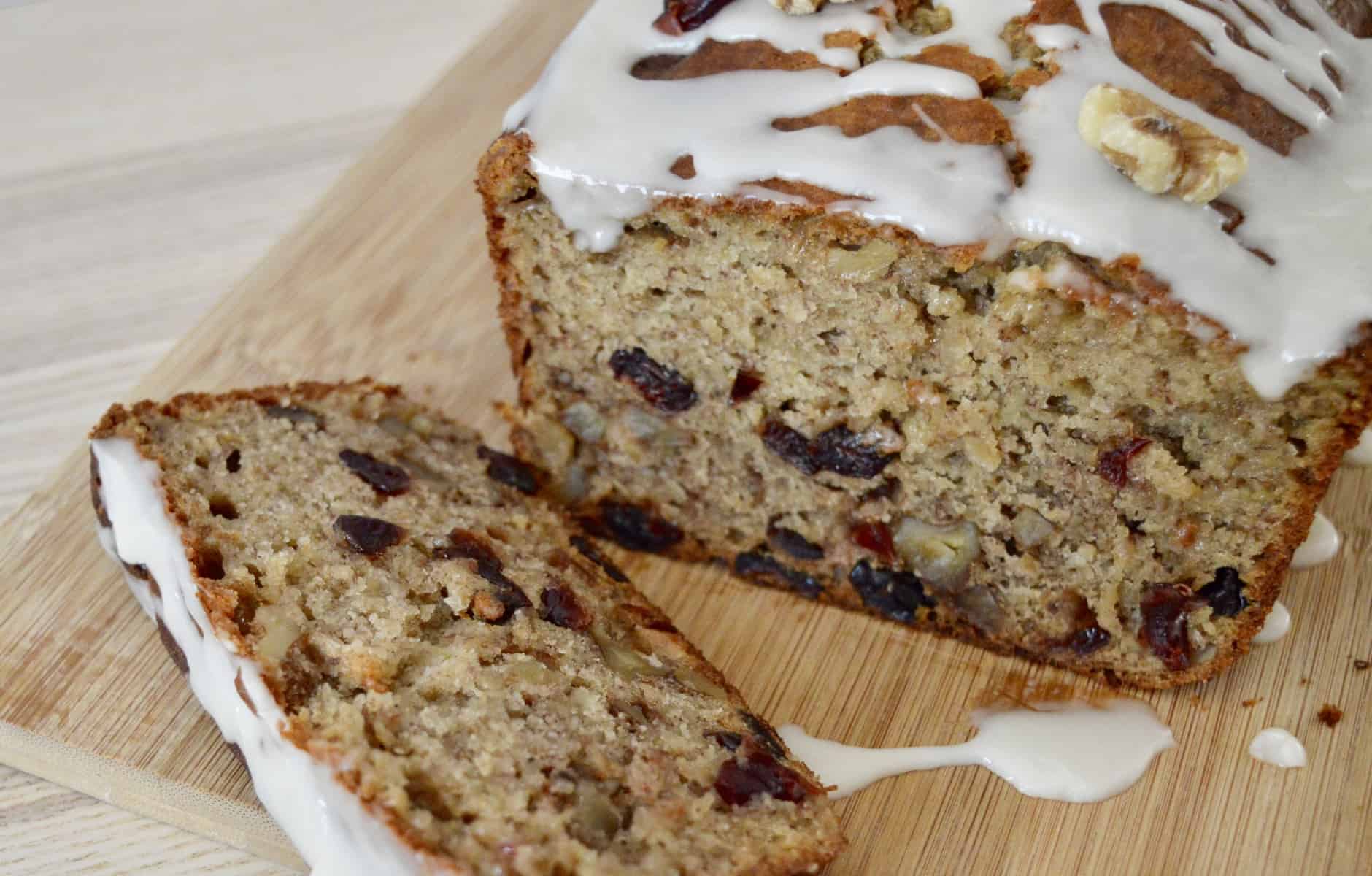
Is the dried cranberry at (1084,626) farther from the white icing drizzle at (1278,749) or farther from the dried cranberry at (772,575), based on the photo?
the dried cranberry at (772,575)

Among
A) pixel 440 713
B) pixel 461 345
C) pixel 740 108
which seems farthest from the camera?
pixel 461 345

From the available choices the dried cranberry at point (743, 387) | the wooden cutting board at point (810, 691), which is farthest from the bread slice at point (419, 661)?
the dried cranberry at point (743, 387)

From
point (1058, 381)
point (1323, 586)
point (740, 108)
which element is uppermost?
point (740, 108)

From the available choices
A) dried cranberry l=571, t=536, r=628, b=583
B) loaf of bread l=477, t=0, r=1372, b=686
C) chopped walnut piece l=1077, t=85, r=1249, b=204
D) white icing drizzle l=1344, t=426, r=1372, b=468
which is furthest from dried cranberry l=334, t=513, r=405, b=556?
white icing drizzle l=1344, t=426, r=1372, b=468

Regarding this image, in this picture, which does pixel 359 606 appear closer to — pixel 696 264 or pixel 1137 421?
Result: pixel 696 264

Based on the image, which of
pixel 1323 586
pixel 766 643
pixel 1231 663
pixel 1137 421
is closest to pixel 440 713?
pixel 766 643

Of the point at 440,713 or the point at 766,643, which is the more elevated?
the point at 440,713
